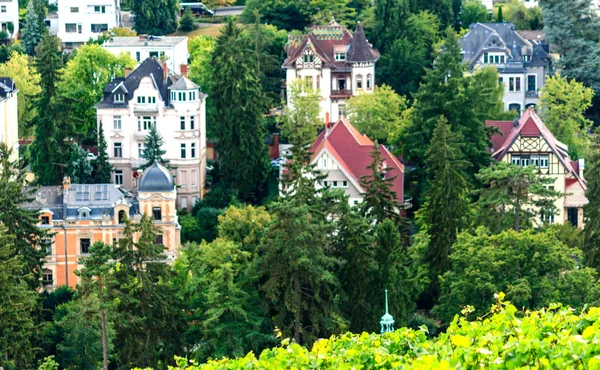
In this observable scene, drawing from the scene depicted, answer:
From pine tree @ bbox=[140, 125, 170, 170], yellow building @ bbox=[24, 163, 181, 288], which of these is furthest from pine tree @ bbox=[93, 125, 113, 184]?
yellow building @ bbox=[24, 163, 181, 288]

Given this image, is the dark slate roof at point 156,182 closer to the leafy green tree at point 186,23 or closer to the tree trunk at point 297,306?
the tree trunk at point 297,306

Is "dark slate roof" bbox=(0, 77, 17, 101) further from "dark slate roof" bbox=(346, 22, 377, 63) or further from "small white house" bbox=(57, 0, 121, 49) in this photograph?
"small white house" bbox=(57, 0, 121, 49)

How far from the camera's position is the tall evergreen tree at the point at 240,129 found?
344 ft

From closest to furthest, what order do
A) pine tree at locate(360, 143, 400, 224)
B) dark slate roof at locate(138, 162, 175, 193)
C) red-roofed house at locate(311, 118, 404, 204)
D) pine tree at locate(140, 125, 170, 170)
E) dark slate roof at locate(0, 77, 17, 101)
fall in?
pine tree at locate(360, 143, 400, 224) → dark slate roof at locate(138, 162, 175, 193) → red-roofed house at locate(311, 118, 404, 204) → pine tree at locate(140, 125, 170, 170) → dark slate roof at locate(0, 77, 17, 101)

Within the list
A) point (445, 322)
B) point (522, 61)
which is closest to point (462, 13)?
point (522, 61)

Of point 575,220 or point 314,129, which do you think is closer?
point 575,220

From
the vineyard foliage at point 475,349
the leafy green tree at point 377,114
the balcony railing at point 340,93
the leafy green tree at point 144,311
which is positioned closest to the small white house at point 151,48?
the balcony railing at point 340,93

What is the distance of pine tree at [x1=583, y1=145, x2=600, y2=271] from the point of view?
8525 centimetres

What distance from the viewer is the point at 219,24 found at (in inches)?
5782

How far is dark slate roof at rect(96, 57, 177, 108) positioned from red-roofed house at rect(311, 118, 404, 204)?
32.5ft

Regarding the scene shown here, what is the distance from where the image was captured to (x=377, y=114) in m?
114

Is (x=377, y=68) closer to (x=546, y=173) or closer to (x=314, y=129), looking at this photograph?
(x=314, y=129)

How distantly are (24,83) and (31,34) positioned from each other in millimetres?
20371

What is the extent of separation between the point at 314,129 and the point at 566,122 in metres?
15.2
